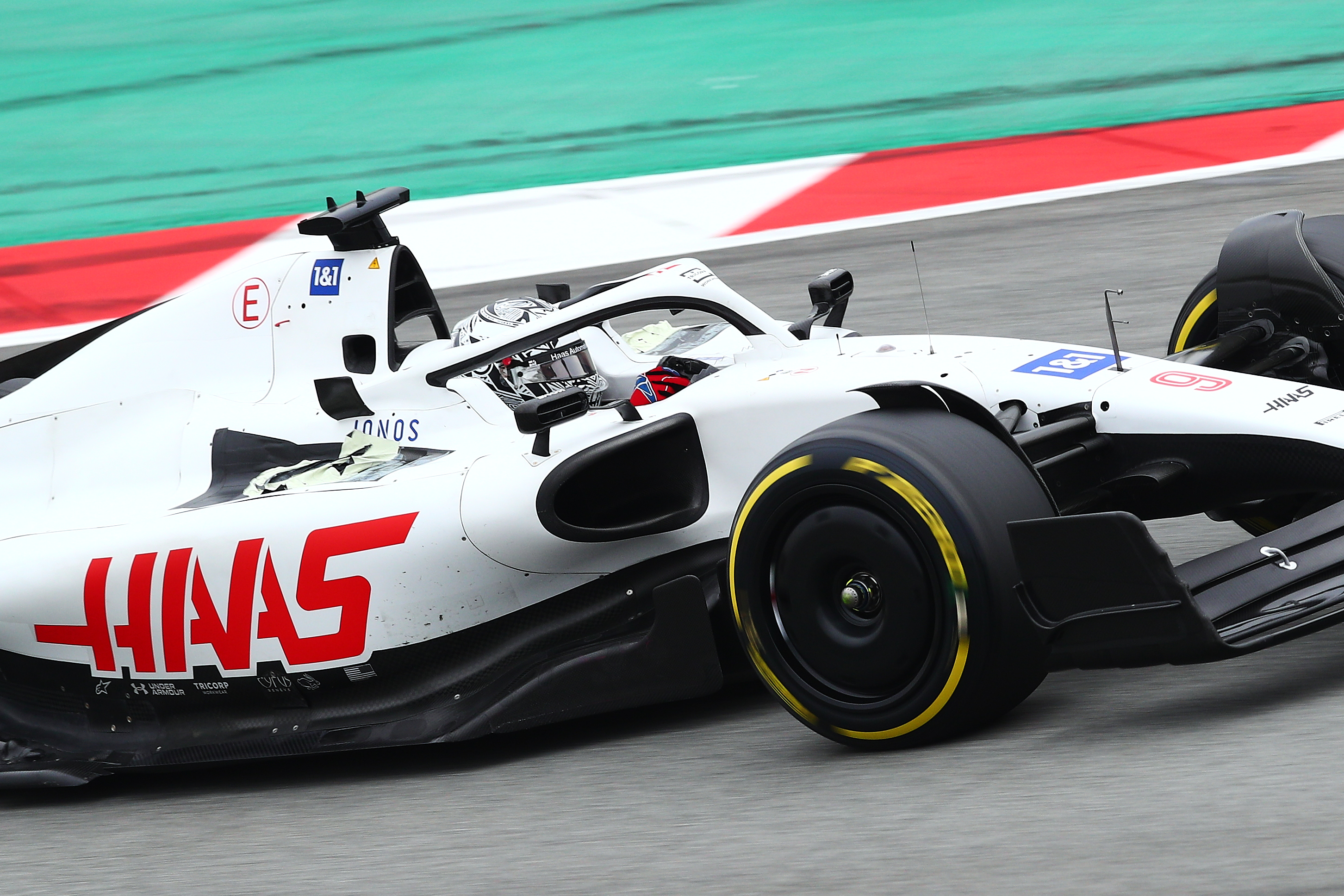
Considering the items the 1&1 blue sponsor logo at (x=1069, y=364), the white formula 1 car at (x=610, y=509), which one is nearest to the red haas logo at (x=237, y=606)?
the white formula 1 car at (x=610, y=509)

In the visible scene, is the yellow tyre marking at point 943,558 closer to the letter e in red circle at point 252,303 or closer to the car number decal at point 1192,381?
the car number decal at point 1192,381

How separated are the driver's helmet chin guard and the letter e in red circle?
0.67 meters

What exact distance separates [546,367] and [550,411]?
83cm

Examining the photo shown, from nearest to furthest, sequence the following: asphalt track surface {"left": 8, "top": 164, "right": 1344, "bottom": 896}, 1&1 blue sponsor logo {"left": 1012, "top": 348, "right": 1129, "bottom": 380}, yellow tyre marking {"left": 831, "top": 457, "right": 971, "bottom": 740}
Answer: asphalt track surface {"left": 8, "top": 164, "right": 1344, "bottom": 896}, yellow tyre marking {"left": 831, "top": 457, "right": 971, "bottom": 740}, 1&1 blue sponsor logo {"left": 1012, "top": 348, "right": 1129, "bottom": 380}

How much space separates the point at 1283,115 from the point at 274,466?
9392 mm

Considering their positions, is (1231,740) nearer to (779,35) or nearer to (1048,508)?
(1048,508)

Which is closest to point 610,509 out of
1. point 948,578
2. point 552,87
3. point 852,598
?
point 852,598

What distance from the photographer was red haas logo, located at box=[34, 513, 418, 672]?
4598 millimetres

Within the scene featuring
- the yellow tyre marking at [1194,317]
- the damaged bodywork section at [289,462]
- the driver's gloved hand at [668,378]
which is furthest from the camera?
the yellow tyre marking at [1194,317]

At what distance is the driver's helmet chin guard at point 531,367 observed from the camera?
520 cm

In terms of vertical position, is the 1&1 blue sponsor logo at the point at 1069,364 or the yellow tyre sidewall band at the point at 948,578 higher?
the 1&1 blue sponsor logo at the point at 1069,364

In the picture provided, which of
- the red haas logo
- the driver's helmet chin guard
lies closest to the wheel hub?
the red haas logo

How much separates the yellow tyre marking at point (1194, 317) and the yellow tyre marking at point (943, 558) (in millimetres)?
2022

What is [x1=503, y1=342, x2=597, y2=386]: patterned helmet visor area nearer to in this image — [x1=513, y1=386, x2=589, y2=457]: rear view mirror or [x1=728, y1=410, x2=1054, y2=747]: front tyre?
[x1=513, y1=386, x2=589, y2=457]: rear view mirror
